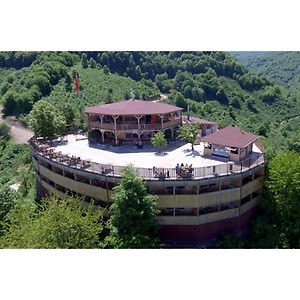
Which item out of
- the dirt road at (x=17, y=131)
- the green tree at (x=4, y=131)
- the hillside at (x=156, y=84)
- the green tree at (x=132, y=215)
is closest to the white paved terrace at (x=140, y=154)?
the green tree at (x=132, y=215)

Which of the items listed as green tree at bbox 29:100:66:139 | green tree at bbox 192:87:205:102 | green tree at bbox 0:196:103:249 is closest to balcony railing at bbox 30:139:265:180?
green tree at bbox 0:196:103:249

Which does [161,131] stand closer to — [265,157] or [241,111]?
[265,157]

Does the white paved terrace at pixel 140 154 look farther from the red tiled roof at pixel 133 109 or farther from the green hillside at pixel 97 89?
the green hillside at pixel 97 89

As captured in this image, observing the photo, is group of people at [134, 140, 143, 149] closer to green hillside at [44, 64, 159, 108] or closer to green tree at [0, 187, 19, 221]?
green tree at [0, 187, 19, 221]

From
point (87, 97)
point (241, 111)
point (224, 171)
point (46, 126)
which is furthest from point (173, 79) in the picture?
point (224, 171)

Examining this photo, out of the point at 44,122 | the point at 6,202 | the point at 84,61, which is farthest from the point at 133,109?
the point at 84,61

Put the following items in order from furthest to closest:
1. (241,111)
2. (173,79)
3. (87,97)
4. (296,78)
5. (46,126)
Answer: (296,78) → (173,79) → (241,111) → (87,97) → (46,126)
